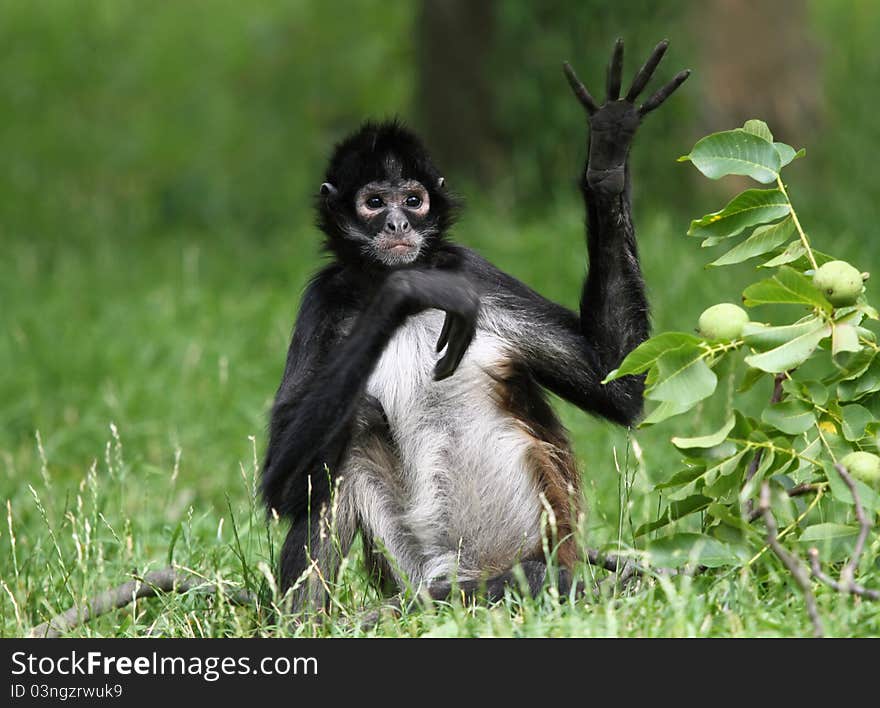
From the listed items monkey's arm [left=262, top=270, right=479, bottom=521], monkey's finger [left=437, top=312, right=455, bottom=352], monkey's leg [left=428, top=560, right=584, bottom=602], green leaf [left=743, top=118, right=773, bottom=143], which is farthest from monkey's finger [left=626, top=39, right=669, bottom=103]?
monkey's leg [left=428, top=560, right=584, bottom=602]

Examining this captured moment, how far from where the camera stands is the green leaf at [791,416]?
4.19m

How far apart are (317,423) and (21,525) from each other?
2546 mm

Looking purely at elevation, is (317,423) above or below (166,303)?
below

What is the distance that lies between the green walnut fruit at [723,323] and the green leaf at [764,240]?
0.27 meters

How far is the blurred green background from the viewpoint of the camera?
28.4 ft

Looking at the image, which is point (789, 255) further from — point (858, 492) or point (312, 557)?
point (312, 557)

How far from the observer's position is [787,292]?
161 inches

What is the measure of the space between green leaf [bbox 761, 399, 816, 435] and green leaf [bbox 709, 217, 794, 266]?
0.48 metres

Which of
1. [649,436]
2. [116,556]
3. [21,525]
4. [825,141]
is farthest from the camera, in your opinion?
[825,141]

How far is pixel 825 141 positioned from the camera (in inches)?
440

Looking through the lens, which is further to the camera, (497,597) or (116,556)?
(116,556)

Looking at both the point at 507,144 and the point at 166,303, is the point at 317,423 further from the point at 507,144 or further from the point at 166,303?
the point at 507,144

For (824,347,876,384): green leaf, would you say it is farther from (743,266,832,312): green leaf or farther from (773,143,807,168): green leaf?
(773,143,807,168): green leaf
